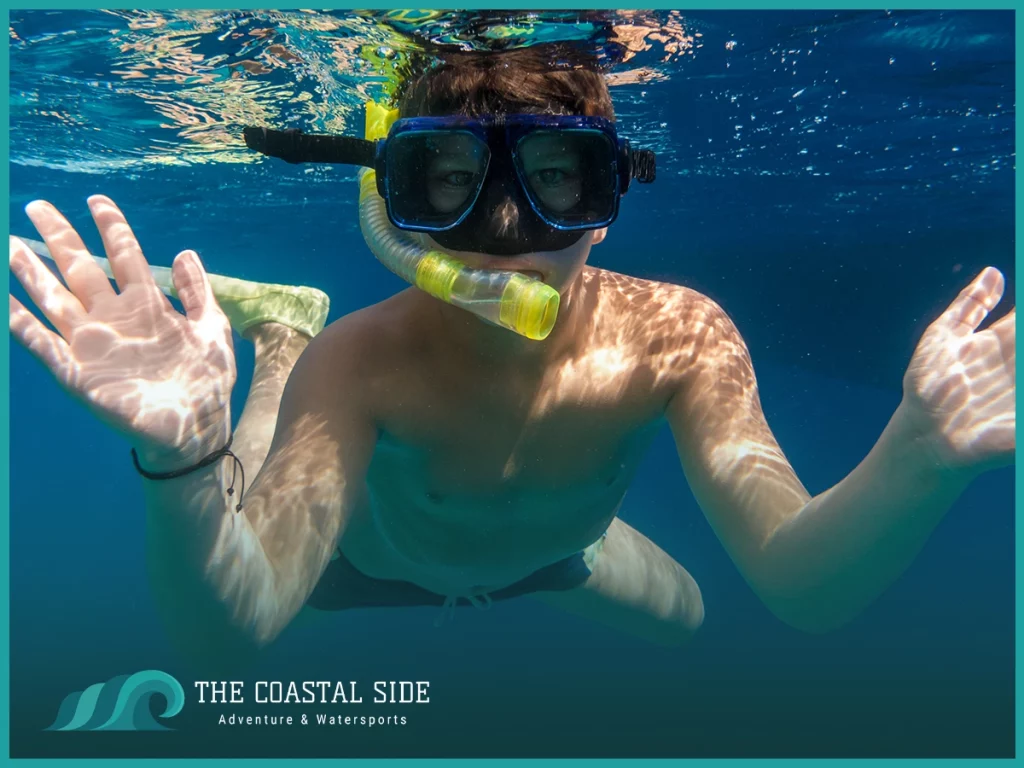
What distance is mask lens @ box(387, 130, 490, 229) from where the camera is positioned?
261 centimetres

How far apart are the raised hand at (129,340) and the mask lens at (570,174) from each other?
1.25m

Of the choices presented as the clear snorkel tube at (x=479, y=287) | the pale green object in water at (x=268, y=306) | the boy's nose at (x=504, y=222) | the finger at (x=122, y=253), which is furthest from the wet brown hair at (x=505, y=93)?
the pale green object in water at (x=268, y=306)

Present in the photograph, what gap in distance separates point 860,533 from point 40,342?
2495mm

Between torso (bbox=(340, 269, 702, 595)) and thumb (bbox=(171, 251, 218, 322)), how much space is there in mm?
951

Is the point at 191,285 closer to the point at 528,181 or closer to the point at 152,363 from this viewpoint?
the point at 152,363

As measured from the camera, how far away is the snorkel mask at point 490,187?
2549mm

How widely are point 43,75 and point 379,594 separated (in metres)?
6.45

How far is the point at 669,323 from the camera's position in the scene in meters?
3.25

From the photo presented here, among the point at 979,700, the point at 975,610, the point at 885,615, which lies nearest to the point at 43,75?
the point at 979,700

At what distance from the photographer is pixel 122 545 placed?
25891 mm

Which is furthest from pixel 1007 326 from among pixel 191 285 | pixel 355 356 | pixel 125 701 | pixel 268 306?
pixel 125 701

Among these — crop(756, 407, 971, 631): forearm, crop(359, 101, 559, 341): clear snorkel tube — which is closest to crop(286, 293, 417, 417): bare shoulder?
crop(359, 101, 559, 341): clear snorkel tube

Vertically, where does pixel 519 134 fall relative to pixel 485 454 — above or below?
above

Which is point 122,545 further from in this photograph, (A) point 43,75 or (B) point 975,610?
(B) point 975,610
